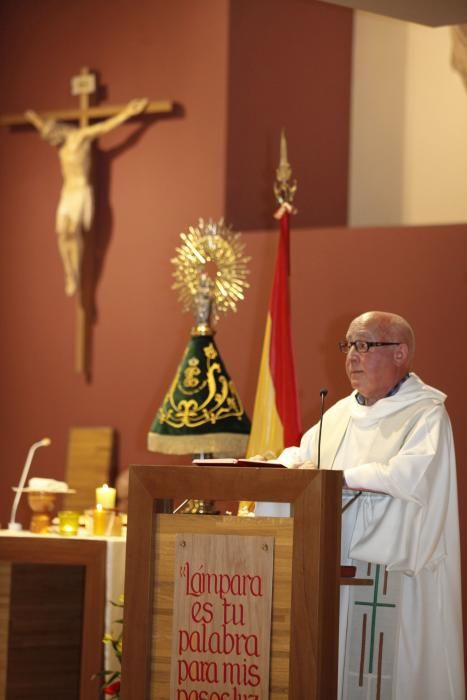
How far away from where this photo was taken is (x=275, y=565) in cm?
397

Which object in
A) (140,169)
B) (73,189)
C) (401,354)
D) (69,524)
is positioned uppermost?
(140,169)

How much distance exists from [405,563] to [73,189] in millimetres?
5009

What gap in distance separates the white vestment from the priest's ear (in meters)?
0.22

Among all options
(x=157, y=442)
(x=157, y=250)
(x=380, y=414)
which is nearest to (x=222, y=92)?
(x=157, y=250)

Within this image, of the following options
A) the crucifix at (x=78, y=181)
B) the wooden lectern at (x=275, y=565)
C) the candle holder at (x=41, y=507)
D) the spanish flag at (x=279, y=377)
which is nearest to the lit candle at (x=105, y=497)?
the candle holder at (x=41, y=507)

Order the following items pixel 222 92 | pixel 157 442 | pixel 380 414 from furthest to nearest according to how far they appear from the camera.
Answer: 1. pixel 222 92
2. pixel 157 442
3. pixel 380 414

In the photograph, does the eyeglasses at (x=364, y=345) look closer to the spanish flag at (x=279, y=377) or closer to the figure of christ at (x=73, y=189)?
the spanish flag at (x=279, y=377)

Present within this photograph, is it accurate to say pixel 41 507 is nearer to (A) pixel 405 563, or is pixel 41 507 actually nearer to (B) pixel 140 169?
(A) pixel 405 563

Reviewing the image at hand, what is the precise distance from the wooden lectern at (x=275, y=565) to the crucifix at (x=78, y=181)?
491 cm

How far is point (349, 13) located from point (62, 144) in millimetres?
2157

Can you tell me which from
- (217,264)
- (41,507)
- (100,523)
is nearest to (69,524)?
(100,523)

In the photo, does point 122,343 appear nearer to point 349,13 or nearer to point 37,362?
point 37,362

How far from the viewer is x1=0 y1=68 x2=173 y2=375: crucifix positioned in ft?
29.0

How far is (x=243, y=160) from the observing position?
8516 mm
